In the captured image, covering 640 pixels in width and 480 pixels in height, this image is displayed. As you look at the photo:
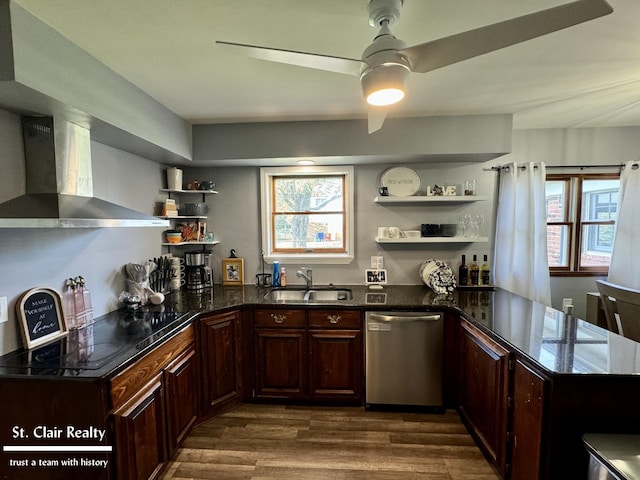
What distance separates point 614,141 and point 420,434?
3.27m

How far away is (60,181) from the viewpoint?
66.9 inches

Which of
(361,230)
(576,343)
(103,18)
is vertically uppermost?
(103,18)

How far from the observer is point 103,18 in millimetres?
1392

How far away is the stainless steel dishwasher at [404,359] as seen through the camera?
246cm

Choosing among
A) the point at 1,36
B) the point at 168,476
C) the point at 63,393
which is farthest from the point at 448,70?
the point at 168,476

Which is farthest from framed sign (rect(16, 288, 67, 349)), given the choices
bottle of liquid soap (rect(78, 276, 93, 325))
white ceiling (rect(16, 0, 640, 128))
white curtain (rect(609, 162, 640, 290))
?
white curtain (rect(609, 162, 640, 290))

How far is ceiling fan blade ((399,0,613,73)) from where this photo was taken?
1013 millimetres

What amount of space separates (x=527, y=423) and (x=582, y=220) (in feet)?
8.31

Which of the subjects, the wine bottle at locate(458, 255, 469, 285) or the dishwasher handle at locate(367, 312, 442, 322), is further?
the wine bottle at locate(458, 255, 469, 285)

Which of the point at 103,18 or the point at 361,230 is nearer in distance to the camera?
the point at 103,18

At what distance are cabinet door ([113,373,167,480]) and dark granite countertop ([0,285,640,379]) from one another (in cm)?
24

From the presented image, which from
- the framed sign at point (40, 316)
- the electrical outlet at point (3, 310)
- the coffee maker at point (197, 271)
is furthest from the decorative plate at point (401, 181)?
the electrical outlet at point (3, 310)

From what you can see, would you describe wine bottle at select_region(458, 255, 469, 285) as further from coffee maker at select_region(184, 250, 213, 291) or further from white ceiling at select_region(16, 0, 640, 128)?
coffee maker at select_region(184, 250, 213, 291)

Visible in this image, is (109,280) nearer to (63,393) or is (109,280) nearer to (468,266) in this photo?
(63,393)
